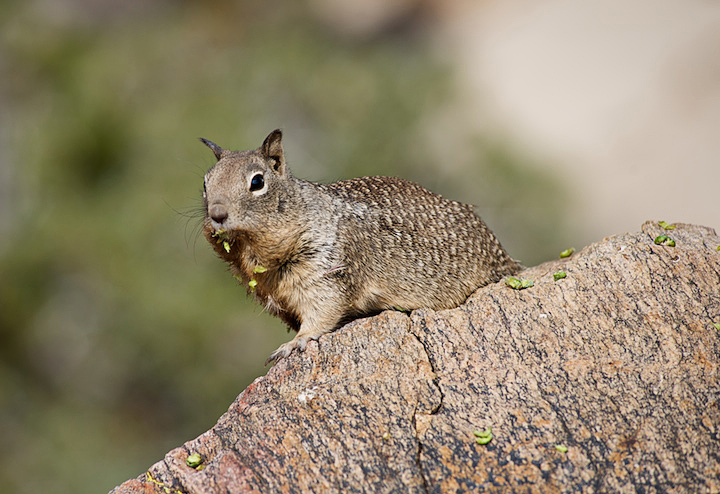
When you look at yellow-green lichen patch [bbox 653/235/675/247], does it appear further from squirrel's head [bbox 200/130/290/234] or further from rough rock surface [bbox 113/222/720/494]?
squirrel's head [bbox 200/130/290/234]

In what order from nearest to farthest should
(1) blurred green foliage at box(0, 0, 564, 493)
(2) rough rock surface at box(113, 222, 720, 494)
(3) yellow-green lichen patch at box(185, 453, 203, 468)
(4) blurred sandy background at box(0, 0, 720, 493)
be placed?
(2) rough rock surface at box(113, 222, 720, 494) < (3) yellow-green lichen patch at box(185, 453, 203, 468) < (1) blurred green foliage at box(0, 0, 564, 493) < (4) blurred sandy background at box(0, 0, 720, 493)

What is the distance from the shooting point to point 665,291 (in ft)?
19.6

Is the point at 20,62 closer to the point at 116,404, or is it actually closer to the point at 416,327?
the point at 116,404

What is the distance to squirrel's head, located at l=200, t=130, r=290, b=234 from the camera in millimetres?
5906

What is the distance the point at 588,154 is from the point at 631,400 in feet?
52.9

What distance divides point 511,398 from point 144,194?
15.7 meters

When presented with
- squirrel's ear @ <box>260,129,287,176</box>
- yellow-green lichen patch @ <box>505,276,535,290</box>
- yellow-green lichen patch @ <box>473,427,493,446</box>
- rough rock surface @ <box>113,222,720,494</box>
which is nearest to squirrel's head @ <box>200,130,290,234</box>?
squirrel's ear @ <box>260,129,287,176</box>

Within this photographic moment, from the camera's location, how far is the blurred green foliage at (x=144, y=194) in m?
17.7

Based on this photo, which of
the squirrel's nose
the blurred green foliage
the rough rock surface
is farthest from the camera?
the blurred green foliage

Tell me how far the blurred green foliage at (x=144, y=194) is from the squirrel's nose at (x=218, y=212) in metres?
10.0

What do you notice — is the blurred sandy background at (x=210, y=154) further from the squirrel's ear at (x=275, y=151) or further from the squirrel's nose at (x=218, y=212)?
the squirrel's nose at (x=218, y=212)

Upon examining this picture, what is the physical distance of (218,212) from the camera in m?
5.83

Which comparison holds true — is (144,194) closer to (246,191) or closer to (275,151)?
(275,151)

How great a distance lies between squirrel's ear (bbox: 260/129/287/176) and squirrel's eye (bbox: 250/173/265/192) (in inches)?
10.8
